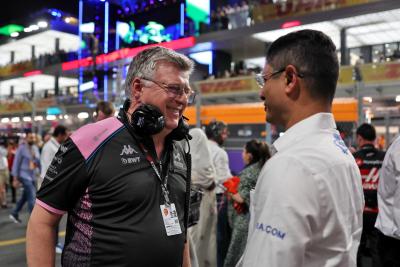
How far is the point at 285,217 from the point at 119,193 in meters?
0.87

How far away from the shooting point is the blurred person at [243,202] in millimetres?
4488

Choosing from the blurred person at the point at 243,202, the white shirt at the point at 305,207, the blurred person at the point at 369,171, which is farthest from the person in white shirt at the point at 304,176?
the blurred person at the point at 369,171

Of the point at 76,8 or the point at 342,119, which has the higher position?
Answer: the point at 76,8

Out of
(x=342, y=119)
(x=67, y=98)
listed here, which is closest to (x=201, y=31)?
(x=67, y=98)

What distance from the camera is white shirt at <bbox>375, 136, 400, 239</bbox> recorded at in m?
3.64

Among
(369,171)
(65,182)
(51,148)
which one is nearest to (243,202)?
(369,171)

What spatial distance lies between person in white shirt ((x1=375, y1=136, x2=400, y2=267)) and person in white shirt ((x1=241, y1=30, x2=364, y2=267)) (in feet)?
8.25

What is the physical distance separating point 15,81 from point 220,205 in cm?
3861

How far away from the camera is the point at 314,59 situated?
138 cm

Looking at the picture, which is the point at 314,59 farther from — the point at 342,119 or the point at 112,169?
the point at 342,119

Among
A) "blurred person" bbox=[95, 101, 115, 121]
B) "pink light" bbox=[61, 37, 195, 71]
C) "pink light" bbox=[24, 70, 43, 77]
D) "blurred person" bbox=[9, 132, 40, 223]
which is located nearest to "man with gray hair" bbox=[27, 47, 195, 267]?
"blurred person" bbox=[95, 101, 115, 121]

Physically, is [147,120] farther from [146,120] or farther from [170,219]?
[170,219]

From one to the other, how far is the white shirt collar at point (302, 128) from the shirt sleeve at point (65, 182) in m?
0.84

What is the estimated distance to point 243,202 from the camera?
456cm
